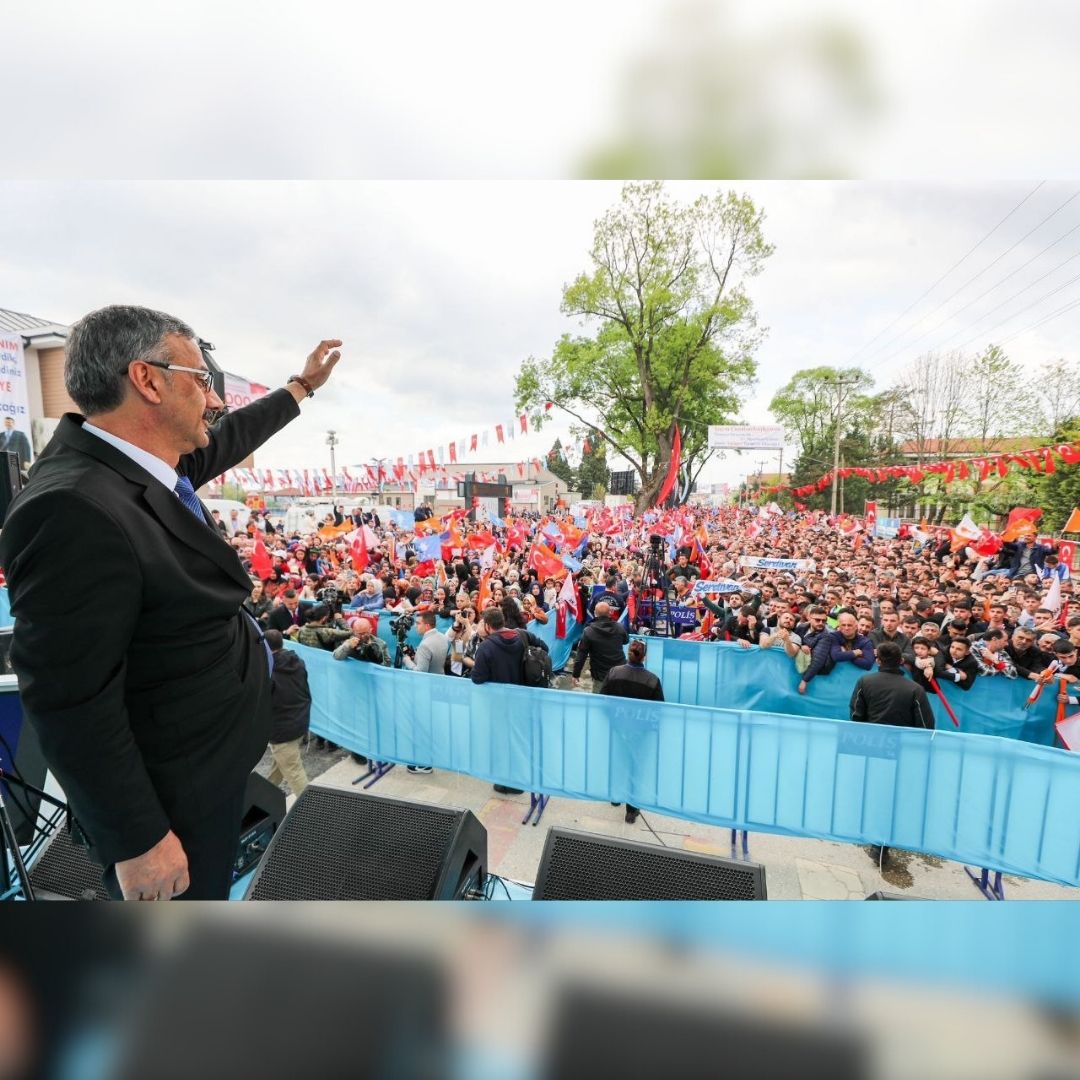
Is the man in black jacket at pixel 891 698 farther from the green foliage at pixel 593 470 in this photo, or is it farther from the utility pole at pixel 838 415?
the green foliage at pixel 593 470

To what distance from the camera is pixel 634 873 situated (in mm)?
1357

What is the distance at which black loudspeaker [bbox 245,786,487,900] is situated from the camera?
1.44 meters

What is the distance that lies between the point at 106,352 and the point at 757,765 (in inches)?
120

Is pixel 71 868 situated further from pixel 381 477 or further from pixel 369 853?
pixel 381 477

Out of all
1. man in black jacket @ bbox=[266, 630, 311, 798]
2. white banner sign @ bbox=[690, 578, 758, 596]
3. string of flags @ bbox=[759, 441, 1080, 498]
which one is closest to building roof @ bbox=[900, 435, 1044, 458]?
string of flags @ bbox=[759, 441, 1080, 498]

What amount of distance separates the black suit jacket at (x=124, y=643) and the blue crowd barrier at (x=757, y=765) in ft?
7.58

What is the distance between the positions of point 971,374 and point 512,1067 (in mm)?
5680

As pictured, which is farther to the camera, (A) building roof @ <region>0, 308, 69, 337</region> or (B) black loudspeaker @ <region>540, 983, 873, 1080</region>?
(A) building roof @ <region>0, 308, 69, 337</region>

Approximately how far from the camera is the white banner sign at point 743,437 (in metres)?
3.64

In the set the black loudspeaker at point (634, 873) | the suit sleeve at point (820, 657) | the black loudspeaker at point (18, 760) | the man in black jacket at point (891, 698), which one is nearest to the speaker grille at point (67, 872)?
the black loudspeaker at point (18, 760)

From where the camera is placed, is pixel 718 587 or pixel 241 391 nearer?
pixel 241 391

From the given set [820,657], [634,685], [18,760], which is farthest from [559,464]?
[18,760]

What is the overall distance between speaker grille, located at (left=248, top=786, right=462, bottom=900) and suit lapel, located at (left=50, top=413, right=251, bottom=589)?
977 mm

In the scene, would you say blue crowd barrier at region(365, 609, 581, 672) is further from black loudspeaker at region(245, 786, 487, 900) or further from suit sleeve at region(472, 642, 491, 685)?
black loudspeaker at region(245, 786, 487, 900)
